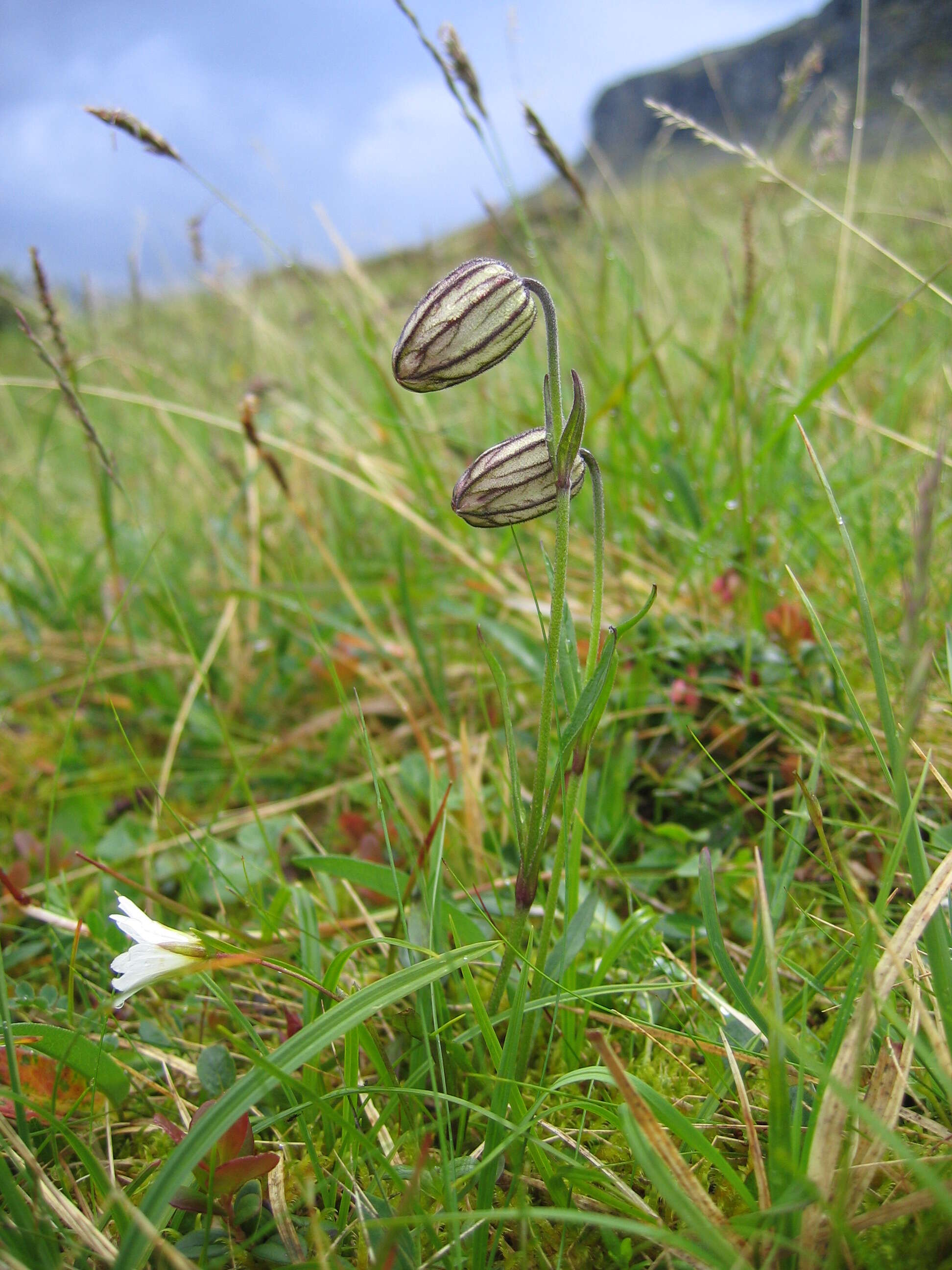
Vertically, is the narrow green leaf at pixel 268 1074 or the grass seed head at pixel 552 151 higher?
the grass seed head at pixel 552 151

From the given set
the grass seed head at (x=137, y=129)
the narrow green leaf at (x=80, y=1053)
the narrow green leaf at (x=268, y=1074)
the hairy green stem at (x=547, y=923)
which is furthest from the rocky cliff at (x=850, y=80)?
the narrow green leaf at (x=80, y=1053)

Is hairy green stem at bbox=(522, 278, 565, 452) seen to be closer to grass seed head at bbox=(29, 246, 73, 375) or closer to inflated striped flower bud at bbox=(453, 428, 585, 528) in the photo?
inflated striped flower bud at bbox=(453, 428, 585, 528)

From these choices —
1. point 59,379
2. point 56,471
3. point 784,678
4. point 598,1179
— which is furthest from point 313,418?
point 56,471

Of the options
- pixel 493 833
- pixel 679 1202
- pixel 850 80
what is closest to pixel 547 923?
pixel 679 1202

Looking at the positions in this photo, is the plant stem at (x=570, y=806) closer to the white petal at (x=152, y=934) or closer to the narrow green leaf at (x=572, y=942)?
the narrow green leaf at (x=572, y=942)

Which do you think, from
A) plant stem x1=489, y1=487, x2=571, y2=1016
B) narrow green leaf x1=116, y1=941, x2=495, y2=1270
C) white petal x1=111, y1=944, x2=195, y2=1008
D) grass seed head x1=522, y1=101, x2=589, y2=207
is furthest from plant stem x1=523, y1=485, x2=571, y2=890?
grass seed head x1=522, y1=101, x2=589, y2=207

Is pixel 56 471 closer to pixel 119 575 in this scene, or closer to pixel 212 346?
pixel 212 346
